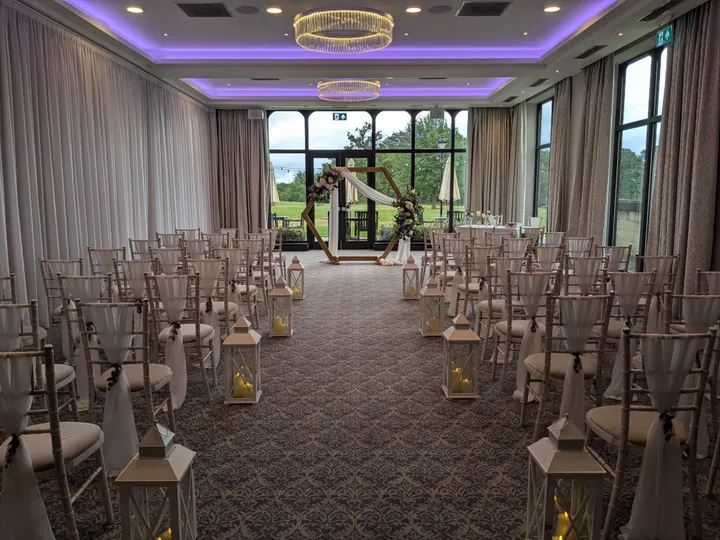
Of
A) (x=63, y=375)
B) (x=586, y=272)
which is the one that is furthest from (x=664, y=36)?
(x=63, y=375)

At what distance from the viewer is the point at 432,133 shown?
47.9ft

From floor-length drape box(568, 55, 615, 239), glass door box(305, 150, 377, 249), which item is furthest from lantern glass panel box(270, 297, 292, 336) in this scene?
glass door box(305, 150, 377, 249)

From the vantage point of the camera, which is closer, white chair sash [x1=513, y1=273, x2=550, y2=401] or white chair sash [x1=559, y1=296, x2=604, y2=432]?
white chair sash [x1=559, y1=296, x2=604, y2=432]

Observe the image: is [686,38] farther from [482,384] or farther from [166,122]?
[166,122]

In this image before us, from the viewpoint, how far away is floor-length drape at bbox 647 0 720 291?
6.14 meters

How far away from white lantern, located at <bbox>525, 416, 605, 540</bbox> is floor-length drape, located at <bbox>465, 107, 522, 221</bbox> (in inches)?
467

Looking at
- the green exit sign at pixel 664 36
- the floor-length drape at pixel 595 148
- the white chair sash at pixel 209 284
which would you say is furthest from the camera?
the floor-length drape at pixel 595 148

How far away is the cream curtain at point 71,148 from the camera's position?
19.6 ft

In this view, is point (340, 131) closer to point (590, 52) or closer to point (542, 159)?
point (542, 159)

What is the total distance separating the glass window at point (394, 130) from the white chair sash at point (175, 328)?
1145 centimetres

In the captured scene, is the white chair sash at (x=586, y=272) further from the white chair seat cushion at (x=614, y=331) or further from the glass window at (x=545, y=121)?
the glass window at (x=545, y=121)

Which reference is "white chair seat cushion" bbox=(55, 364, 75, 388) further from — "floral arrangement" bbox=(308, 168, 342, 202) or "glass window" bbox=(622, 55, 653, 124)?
"floral arrangement" bbox=(308, 168, 342, 202)

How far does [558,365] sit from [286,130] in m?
12.4

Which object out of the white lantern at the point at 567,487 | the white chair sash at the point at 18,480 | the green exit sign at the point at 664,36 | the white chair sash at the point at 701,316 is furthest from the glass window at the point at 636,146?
the white chair sash at the point at 18,480
